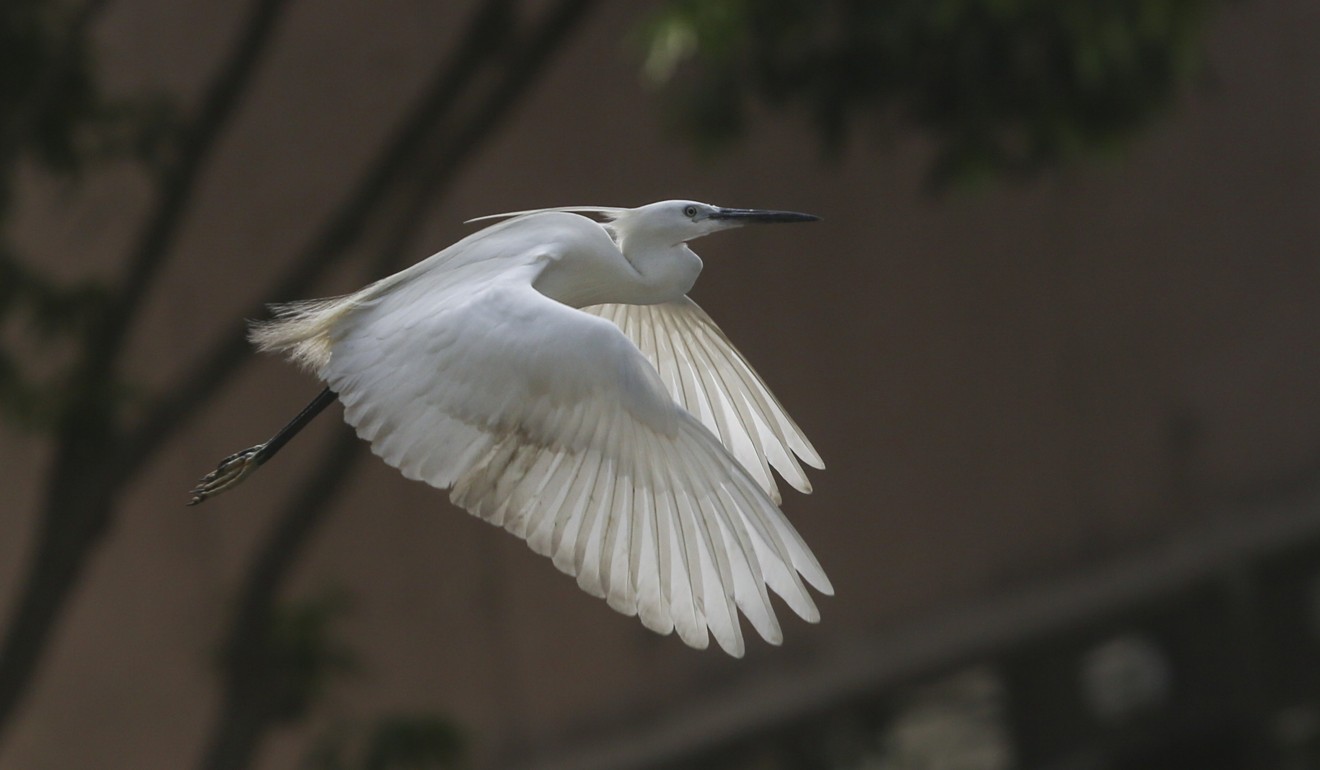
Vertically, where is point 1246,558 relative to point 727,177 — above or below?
below

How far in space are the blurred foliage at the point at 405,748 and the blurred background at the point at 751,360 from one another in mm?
11

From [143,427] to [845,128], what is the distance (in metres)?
1.93

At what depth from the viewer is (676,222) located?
3.24 metres

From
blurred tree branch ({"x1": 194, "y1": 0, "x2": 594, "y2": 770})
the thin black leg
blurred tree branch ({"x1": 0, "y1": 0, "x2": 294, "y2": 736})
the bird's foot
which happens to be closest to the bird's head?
the thin black leg

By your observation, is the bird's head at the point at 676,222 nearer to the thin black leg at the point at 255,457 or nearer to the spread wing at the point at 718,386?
the spread wing at the point at 718,386

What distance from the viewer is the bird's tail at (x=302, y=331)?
3.20 meters

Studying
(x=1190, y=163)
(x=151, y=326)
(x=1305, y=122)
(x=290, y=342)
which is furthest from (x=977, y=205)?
(x=290, y=342)

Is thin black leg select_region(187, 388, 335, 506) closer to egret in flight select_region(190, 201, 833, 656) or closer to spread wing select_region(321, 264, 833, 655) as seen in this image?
egret in flight select_region(190, 201, 833, 656)

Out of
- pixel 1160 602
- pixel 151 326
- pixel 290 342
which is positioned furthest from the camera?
pixel 1160 602

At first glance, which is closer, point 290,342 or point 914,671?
point 290,342

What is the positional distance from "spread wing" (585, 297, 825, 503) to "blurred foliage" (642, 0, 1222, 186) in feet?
3.69

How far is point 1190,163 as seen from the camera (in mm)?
8109

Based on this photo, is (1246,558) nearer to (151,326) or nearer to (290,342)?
(151,326)

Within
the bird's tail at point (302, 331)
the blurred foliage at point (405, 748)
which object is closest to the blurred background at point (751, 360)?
the blurred foliage at point (405, 748)
